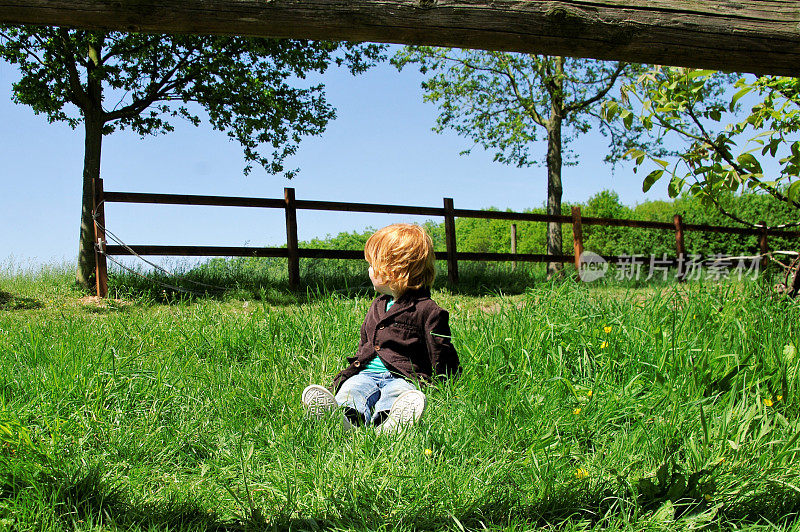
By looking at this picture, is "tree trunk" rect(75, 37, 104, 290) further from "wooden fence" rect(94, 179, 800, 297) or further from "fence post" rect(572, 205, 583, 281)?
"fence post" rect(572, 205, 583, 281)

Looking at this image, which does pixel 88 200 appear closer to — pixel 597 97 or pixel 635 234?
pixel 597 97

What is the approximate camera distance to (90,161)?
9.55 metres

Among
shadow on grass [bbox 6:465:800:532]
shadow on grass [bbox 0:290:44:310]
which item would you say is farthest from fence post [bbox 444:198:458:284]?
shadow on grass [bbox 6:465:800:532]

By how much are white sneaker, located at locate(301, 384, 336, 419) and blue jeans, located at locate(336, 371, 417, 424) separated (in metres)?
0.10

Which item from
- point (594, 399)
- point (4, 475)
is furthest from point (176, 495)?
point (594, 399)

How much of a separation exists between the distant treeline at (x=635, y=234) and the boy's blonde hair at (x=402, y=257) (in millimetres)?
11914

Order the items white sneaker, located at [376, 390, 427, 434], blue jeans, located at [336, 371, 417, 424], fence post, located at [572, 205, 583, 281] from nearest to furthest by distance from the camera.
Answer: white sneaker, located at [376, 390, 427, 434], blue jeans, located at [336, 371, 417, 424], fence post, located at [572, 205, 583, 281]

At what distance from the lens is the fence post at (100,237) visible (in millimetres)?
8219

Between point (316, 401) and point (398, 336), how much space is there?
0.58 metres

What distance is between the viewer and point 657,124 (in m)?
4.00

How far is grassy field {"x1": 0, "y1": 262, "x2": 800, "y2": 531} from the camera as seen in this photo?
2166mm

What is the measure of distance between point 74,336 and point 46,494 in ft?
6.71

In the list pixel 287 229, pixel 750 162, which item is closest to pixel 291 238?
pixel 287 229

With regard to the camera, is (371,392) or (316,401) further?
(371,392)
